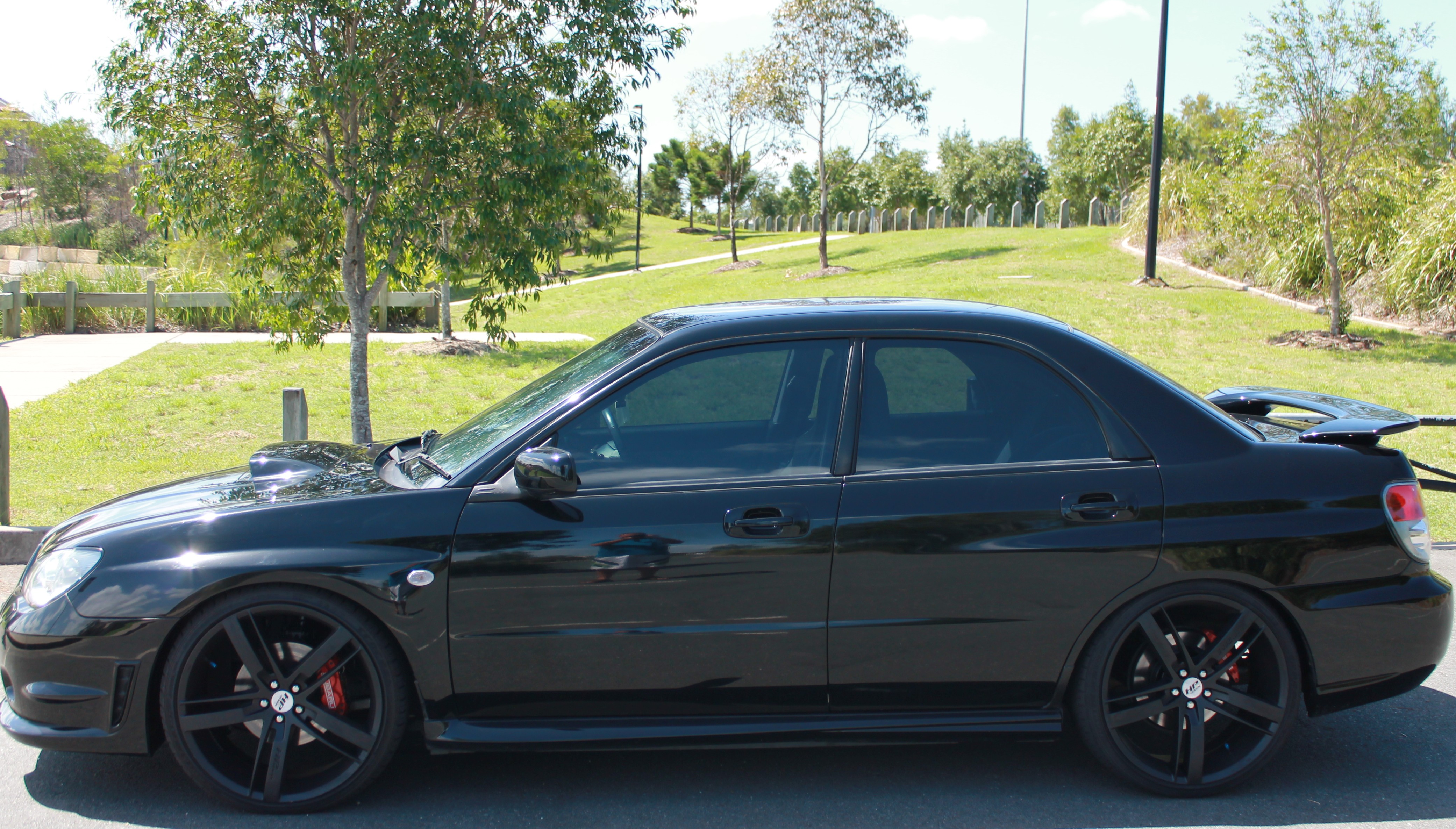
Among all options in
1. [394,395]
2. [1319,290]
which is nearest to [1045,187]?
[1319,290]

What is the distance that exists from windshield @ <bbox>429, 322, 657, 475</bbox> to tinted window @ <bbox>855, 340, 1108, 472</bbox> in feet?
2.73

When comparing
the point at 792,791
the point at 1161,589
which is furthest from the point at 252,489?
the point at 1161,589

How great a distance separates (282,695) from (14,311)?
16.7 m

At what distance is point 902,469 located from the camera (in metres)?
3.33

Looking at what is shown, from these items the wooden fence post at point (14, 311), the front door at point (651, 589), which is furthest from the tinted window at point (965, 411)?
the wooden fence post at point (14, 311)

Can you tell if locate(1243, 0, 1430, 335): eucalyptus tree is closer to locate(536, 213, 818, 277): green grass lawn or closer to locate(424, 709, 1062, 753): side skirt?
locate(424, 709, 1062, 753): side skirt

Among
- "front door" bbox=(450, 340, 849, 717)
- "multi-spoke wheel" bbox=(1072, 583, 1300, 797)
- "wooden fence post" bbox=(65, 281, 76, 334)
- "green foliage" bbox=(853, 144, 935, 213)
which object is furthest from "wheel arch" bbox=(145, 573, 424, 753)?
"green foliage" bbox=(853, 144, 935, 213)

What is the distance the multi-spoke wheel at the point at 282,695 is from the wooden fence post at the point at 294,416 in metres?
4.24

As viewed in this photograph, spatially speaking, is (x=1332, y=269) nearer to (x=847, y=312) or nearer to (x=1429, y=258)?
(x=1429, y=258)

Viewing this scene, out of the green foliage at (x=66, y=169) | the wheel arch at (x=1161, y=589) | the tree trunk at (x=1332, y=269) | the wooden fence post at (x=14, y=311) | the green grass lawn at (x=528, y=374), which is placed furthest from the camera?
the green foliage at (x=66, y=169)

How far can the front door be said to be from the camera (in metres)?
3.17

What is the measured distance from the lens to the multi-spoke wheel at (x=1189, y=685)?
3.35 meters

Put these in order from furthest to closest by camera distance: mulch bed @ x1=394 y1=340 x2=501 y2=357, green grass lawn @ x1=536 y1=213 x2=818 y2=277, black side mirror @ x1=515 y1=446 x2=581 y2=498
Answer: green grass lawn @ x1=536 y1=213 x2=818 y2=277, mulch bed @ x1=394 y1=340 x2=501 y2=357, black side mirror @ x1=515 y1=446 x2=581 y2=498

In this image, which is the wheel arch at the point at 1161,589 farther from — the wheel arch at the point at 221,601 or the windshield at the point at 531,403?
the wheel arch at the point at 221,601
